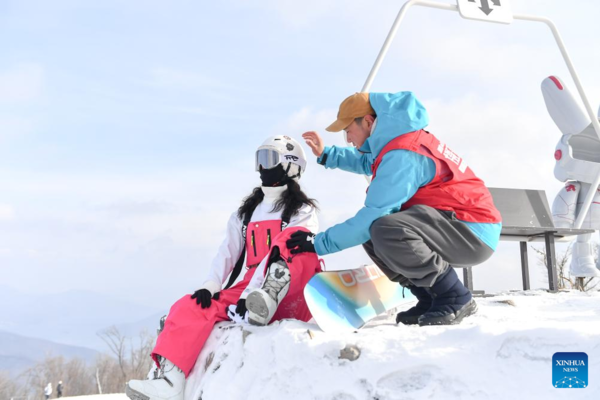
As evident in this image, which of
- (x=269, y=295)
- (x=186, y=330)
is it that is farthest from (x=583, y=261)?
(x=186, y=330)

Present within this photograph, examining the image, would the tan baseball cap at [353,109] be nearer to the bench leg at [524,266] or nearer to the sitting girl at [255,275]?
the sitting girl at [255,275]

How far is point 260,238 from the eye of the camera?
3113 millimetres

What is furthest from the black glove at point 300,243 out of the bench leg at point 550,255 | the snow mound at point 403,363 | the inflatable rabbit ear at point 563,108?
the inflatable rabbit ear at point 563,108

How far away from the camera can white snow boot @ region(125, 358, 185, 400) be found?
8.51 ft

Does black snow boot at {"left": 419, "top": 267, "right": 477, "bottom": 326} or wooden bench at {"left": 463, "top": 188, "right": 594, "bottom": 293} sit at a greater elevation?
wooden bench at {"left": 463, "top": 188, "right": 594, "bottom": 293}

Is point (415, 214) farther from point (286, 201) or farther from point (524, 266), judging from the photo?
point (524, 266)

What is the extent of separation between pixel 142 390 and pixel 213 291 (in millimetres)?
600

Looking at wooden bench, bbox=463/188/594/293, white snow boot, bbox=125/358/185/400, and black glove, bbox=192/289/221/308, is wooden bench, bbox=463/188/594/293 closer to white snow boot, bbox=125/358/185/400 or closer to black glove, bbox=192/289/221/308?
black glove, bbox=192/289/221/308

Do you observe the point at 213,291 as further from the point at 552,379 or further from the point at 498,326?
the point at 552,379

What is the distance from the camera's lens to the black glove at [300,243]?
2.76 meters

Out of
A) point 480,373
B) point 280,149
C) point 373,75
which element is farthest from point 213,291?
point 373,75

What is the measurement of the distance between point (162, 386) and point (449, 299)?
1.36 m

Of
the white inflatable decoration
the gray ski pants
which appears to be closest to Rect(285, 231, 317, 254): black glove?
the gray ski pants

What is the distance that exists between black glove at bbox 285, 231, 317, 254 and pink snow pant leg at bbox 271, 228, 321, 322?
0.03 m
